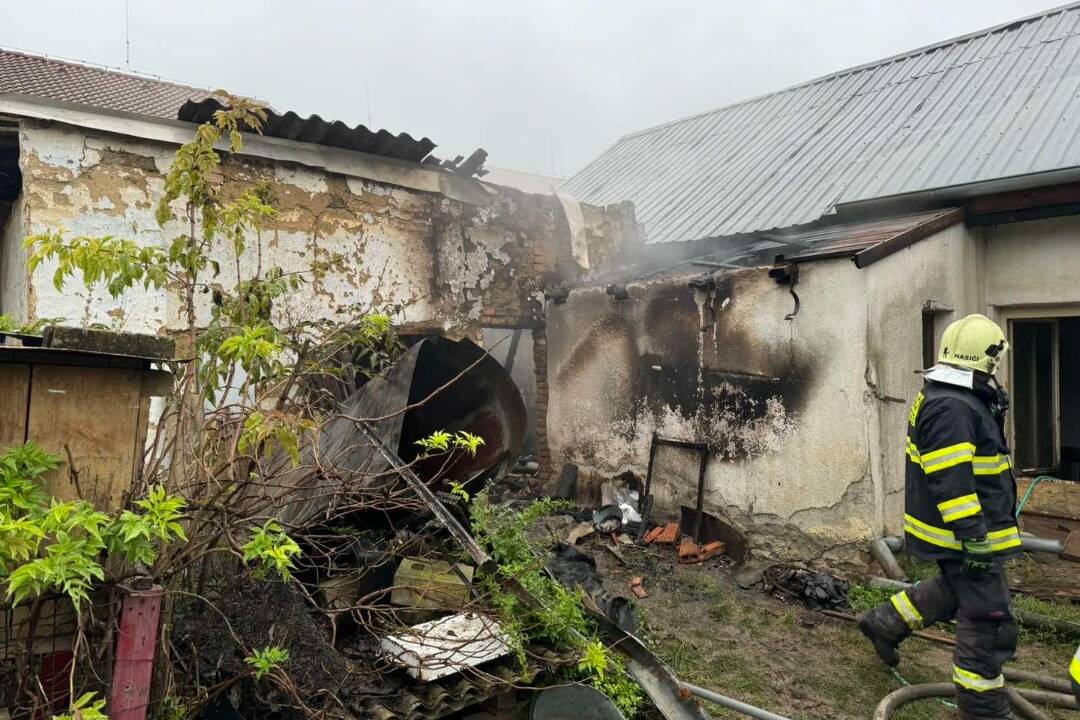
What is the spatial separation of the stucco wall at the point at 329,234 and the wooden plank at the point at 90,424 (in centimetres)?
191

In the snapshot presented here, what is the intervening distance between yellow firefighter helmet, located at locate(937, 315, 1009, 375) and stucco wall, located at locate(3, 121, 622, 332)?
307 cm

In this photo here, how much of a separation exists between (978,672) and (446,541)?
2722 millimetres

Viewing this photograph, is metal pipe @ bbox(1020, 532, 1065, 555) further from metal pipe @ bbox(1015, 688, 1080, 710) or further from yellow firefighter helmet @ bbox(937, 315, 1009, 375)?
yellow firefighter helmet @ bbox(937, 315, 1009, 375)

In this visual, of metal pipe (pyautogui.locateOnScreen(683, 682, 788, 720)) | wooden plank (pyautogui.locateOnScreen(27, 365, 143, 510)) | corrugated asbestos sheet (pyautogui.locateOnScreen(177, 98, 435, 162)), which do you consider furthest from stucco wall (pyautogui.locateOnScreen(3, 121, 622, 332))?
metal pipe (pyautogui.locateOnScreen(683, 682, 788, 720))

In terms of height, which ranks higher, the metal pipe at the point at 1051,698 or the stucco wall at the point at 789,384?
the stucco wall at the point at 789,384

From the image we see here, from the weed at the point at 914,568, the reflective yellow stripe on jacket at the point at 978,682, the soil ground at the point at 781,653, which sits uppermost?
the weed at the point at 914,568

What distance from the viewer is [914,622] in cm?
364

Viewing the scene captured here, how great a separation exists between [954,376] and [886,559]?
2.17m

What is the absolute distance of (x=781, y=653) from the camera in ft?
14.1

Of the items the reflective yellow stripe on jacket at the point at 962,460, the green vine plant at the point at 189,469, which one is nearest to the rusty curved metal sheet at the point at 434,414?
the green vine plant at the point at 189,469

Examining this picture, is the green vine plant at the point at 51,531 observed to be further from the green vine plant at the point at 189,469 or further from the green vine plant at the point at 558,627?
the green vine plant at the point at 558,627

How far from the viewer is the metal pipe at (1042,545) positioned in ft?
17.5

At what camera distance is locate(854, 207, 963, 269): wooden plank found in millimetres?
5023

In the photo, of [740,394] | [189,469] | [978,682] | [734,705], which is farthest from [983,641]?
[189,469]
